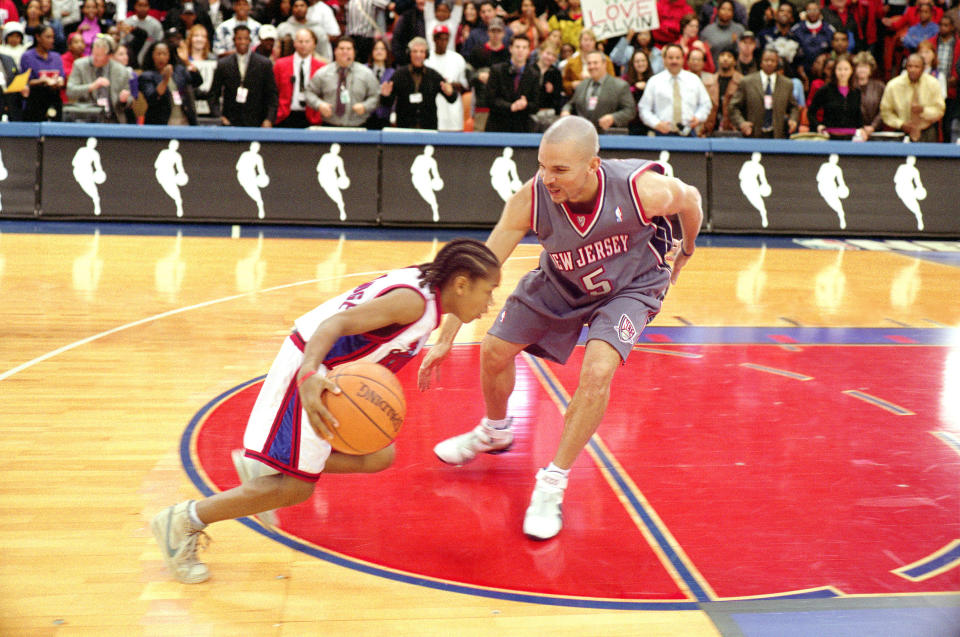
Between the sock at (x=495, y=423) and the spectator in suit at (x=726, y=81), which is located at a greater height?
the spectator in suit at (x=726, y=81)

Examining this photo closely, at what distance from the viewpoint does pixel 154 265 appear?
9.85 m

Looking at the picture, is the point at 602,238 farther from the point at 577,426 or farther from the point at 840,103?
the point at 840,103

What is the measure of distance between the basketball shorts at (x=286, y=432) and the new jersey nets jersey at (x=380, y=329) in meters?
0.15

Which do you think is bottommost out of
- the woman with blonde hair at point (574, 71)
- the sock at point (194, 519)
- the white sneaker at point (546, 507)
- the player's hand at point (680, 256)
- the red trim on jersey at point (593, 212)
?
the white sneaker at point (546, 507)

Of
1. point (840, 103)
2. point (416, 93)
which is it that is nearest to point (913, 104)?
point (840, 103)

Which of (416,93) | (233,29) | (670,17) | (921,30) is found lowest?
(416,93)

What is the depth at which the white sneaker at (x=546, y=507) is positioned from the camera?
4004 millimetres

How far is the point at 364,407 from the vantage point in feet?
11.1

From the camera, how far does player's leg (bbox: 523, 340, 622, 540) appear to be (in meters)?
4.11

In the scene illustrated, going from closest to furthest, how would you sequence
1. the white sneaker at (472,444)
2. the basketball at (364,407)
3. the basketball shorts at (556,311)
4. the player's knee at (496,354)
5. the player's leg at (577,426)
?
1. the basketball at (364,407)
2. the player's leg at (577,426)
3. the basketball shorts at (556,311)
4. the player's knee at (496,354)
5. the white sneaker at (472,444)

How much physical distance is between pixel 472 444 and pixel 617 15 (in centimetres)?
1063

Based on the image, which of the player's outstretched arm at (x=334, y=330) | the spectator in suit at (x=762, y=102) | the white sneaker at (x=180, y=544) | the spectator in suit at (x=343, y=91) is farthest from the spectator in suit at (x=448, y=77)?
the white sneaker at (x=180, y=544)

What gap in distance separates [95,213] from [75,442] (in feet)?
26.0

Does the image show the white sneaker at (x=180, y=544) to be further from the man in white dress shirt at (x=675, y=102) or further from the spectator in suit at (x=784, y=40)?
the spectator in suit at (x=784, y=40)
